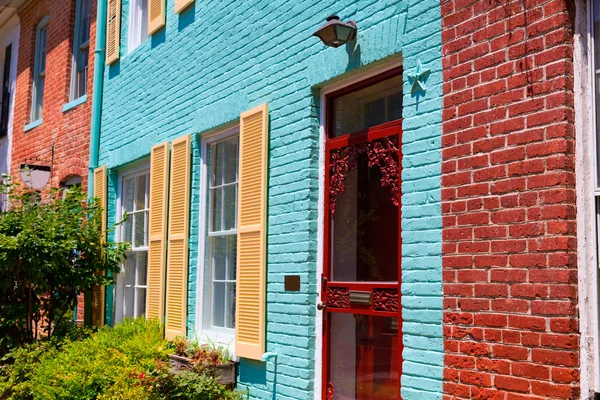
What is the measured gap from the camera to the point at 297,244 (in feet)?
19.7

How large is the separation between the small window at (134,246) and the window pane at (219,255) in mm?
1896

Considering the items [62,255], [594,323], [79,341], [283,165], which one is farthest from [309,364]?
[62,255]

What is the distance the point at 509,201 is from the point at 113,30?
758 cm

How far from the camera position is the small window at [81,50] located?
11422 millimetres

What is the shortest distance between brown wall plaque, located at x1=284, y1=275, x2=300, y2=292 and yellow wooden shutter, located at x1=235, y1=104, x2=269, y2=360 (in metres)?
0.40

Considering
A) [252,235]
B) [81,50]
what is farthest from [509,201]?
[81,50]

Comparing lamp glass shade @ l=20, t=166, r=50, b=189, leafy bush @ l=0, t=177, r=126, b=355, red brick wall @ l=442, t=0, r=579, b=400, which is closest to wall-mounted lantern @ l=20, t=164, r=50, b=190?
lamp glass shade @ l=20, t=166, r=50, b=189

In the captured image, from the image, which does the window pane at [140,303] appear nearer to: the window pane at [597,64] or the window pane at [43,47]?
the window pane at [43,47]

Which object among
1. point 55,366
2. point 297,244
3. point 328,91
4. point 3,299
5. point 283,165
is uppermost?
Result: point 328,91

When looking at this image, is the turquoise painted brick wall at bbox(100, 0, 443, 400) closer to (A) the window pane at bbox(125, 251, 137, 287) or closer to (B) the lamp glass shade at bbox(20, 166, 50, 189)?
(A) the window pane at bbox(125, 251, 137, 287)

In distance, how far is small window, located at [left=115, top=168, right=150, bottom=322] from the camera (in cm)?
936

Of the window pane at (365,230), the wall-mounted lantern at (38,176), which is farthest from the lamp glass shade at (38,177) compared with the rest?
the window pane at (365,230)

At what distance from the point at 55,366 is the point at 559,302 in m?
5.62

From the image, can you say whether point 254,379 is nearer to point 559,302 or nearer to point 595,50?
point 559,302
